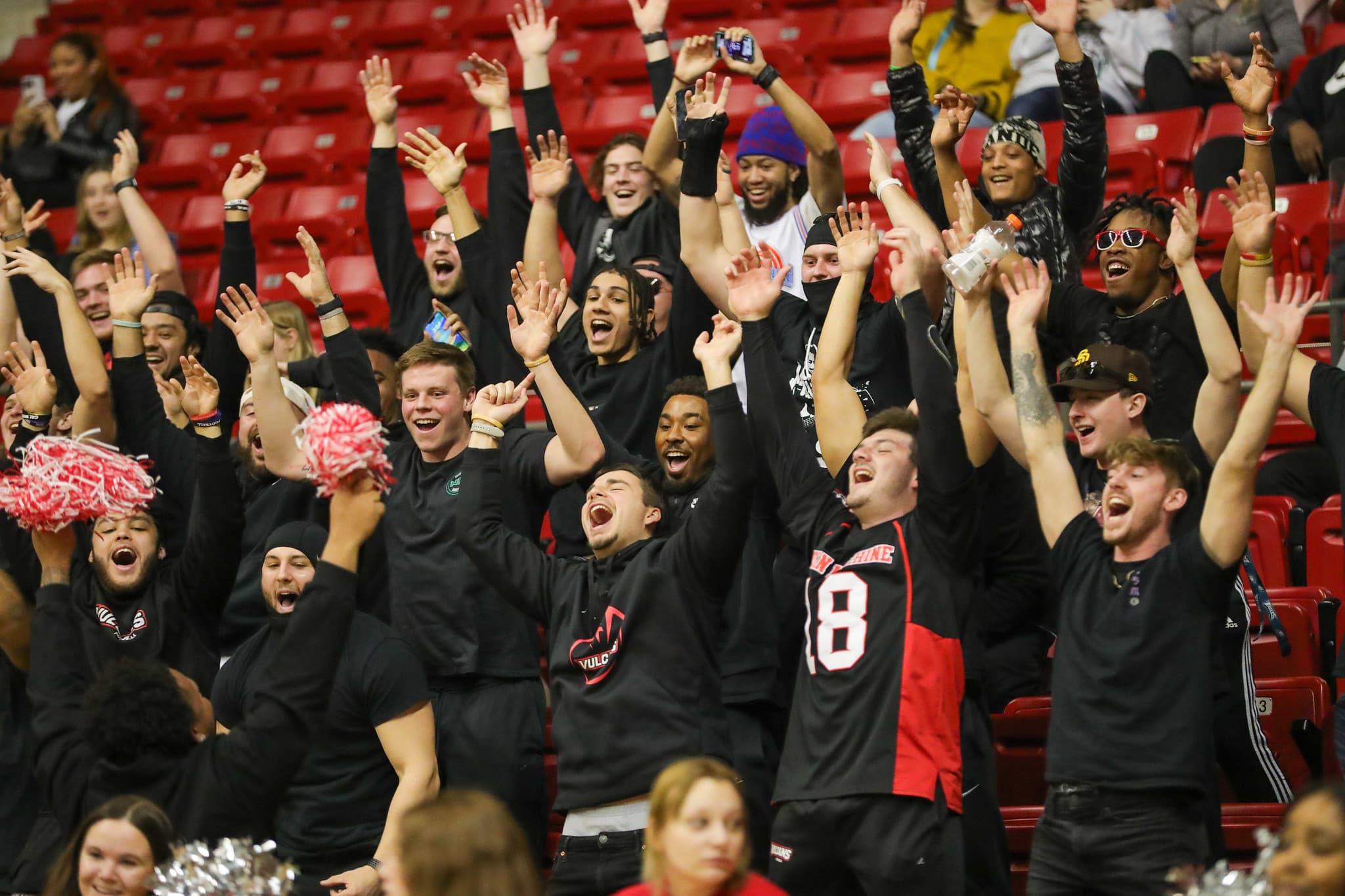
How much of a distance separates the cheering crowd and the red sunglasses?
0.05ft

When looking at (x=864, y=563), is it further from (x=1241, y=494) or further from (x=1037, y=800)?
(x=1037, y=800)

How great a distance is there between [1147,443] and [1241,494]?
0.33m

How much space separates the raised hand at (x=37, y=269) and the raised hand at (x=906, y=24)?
2.54 meters

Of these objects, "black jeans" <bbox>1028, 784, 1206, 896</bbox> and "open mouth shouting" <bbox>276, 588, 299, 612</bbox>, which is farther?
"open mouth shouting" <bbox>276, 588, 299, 612</bbox>

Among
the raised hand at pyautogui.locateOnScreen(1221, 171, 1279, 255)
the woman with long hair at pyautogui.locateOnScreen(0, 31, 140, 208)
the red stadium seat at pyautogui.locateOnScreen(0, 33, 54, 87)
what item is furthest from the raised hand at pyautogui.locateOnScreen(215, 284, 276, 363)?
the red stadium seat at pyautogui.locateOnScreen(0, 33, 54, 87)

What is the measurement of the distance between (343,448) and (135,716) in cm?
78

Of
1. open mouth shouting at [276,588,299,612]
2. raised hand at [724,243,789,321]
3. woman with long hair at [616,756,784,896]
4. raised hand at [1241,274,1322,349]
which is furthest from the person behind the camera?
open mouth shouting at [276,588,299,612]

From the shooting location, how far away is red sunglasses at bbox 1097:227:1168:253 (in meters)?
4.94

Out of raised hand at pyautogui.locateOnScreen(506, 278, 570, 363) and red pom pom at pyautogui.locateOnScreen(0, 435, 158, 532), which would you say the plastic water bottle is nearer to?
raised hand at pyautogui.locateOnScreen(506, 278, 570, 363)

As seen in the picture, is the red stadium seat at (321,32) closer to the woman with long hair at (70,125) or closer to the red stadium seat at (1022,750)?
the woman with long hair at (70,125)

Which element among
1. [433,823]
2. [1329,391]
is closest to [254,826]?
[433,823]

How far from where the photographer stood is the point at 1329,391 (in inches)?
153

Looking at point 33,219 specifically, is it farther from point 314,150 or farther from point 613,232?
point 314,150

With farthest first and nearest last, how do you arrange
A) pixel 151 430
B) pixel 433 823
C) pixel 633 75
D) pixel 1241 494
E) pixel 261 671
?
pixel 633 75 < pixel 151 430 < pixel 261 671 < pixel 1241 494 < pixel 433 823
